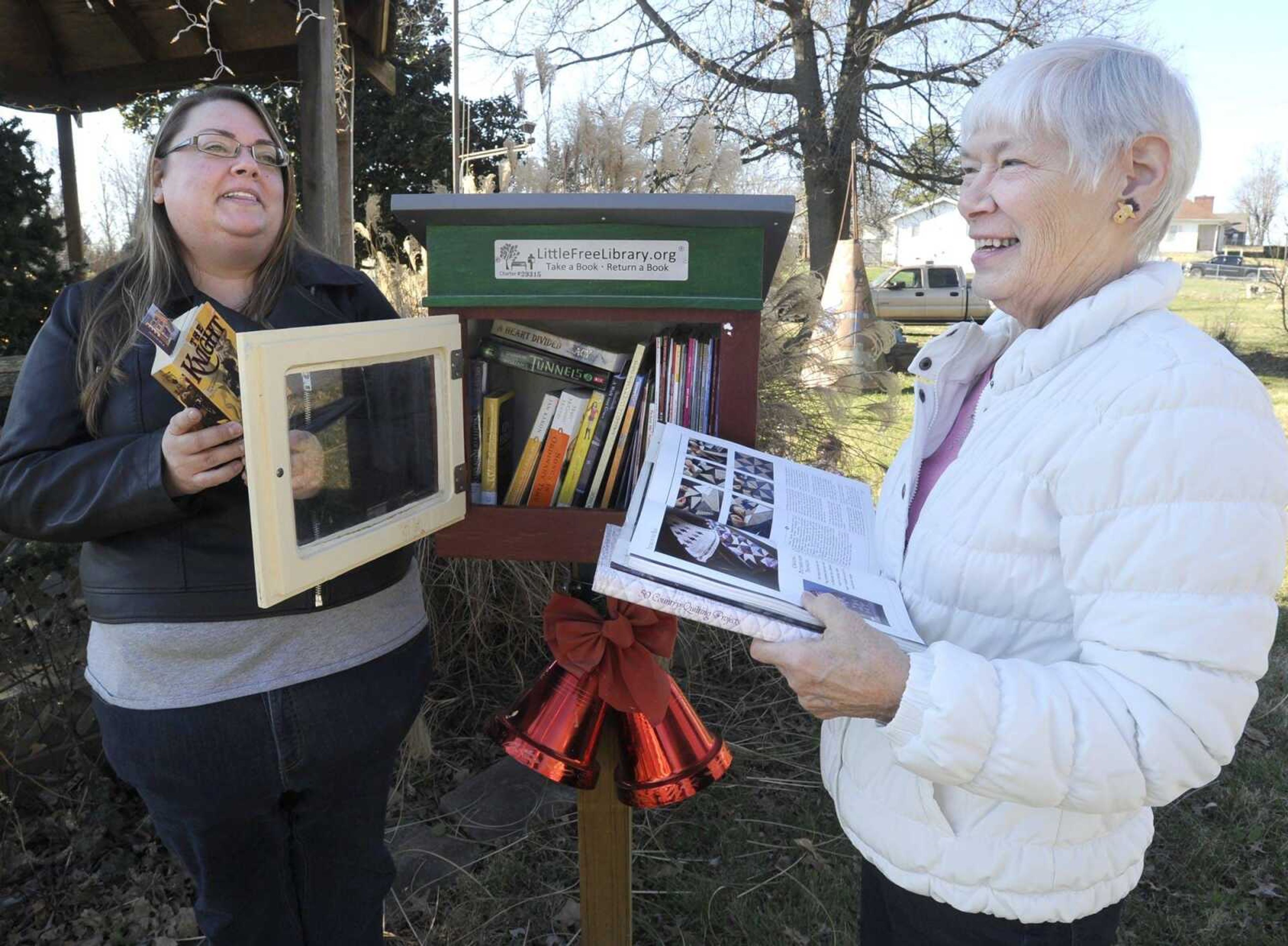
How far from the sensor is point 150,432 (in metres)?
1.46

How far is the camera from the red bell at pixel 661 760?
1756 mm

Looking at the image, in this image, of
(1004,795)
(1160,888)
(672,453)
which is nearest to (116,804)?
(672,453)

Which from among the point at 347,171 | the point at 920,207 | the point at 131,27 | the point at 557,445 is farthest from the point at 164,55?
the point at 920,207

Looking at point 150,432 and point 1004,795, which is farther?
point 150,432

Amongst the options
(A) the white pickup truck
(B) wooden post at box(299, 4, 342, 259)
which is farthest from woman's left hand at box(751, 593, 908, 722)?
(A) the white pickup truck

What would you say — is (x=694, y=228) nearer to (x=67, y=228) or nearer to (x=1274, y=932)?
(x=1274, y=932)

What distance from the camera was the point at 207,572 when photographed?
Answer: 1.49 m

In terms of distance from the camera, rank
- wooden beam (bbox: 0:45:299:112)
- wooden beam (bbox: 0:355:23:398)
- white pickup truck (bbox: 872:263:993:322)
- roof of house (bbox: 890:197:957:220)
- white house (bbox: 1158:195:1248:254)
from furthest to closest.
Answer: white house (bbox: 1158:195:1248:254)
white pickup truck (bbox: 872:263:993:322)
roof of house (bbox: 890:197:957:220)
wooden beam (bbox: 0:45:299:112)
wooden beam (bbox: 0:355:23:398)

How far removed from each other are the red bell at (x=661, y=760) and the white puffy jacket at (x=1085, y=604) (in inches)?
24.0

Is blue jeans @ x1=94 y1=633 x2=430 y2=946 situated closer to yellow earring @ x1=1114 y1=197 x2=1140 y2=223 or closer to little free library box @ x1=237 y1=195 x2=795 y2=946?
little free library box @ x1=237 y1=195 x2=795 y2=946

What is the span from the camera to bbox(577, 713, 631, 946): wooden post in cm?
178

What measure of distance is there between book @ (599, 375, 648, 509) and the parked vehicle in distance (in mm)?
40465

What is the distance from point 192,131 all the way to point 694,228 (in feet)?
2.94

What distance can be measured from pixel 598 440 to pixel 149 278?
32.6 inches
